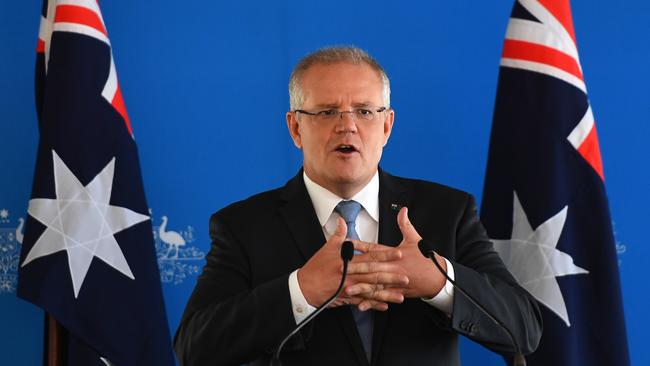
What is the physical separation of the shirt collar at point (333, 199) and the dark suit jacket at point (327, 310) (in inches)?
0.9

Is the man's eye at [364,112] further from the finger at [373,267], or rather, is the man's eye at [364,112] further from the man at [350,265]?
the finger at [373,267]

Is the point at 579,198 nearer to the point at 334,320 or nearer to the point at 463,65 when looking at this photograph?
the point at 463,65

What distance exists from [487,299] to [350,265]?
304mm

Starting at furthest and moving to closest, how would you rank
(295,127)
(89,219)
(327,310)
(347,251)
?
(89,219), (295,127), (327,310), (347,251)

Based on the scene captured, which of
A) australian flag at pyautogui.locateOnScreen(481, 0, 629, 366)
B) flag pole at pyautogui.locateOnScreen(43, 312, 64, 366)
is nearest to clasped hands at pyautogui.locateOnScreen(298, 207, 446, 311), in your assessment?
australian flag at pyautogui.locateOnScreen(481, 0, 629, 366)

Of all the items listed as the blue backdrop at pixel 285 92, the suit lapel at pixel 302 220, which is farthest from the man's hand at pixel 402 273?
the blue backdrop at pixel 285 92

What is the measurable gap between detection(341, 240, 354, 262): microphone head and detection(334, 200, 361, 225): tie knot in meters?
0.34

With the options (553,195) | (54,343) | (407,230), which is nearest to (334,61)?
(407,230)

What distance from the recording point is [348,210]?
1.83 meters

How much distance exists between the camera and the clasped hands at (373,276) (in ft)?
5.02

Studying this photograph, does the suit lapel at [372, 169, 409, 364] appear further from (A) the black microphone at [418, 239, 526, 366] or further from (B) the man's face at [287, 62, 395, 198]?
(A) the black microphone at [418, 239, 526, 366]

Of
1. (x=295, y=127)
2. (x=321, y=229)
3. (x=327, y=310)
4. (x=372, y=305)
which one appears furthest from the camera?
(x=295, y=127)

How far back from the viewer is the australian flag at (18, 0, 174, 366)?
2.58 m

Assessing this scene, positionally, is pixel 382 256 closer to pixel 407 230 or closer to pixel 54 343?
pixel 407 230
